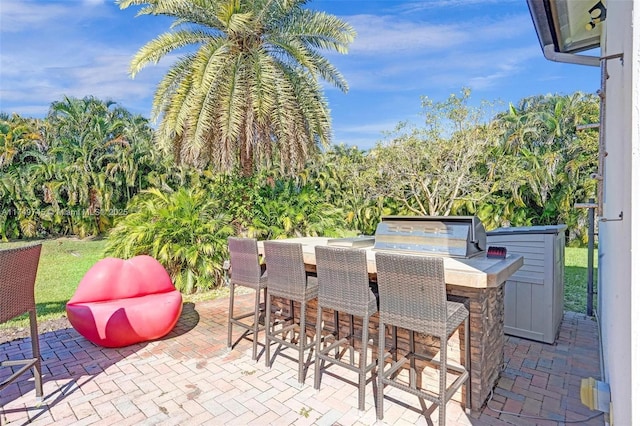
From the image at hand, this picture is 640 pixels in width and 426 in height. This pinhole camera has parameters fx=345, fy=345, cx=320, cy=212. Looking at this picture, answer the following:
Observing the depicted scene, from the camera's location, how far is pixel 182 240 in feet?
24.0

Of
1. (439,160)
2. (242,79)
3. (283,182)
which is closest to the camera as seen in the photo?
(242,79)

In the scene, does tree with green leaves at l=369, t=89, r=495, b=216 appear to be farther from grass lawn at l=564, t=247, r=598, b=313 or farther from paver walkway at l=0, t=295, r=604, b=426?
paver walkway at l=0, t=295, r=604, b=426

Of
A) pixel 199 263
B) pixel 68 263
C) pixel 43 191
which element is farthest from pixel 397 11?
pixel 43 191

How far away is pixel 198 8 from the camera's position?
6754 millimetres

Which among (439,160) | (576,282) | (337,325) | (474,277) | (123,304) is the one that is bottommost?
(576,282)

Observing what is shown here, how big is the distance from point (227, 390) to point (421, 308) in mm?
2106

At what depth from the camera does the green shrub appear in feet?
23.2

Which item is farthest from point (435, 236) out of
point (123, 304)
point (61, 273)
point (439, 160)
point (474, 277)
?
point (61, 273)

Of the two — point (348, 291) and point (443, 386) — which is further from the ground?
point (348, 291)

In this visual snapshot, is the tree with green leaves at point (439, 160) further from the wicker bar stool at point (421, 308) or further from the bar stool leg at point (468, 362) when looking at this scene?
the wicker bar stool at point (421, 308)

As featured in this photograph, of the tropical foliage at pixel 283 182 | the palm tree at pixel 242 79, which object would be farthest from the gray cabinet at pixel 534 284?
the tropical foliage at pixel 283 182

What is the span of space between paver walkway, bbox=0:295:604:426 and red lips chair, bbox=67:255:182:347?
0.24m

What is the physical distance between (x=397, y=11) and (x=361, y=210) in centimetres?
757

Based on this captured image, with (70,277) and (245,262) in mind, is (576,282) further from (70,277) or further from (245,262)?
(70,277)
